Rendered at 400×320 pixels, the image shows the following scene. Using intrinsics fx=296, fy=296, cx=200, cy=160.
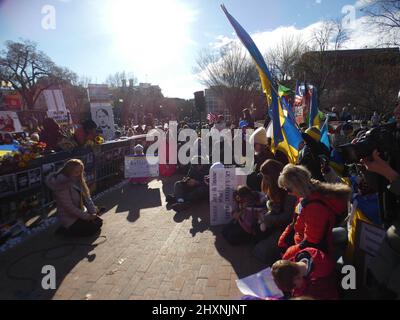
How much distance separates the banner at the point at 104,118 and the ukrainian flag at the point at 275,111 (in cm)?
805

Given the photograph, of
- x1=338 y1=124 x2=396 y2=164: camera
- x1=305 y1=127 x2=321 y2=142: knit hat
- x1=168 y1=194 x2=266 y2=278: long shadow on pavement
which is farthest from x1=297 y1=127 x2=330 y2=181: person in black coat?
x1=338 y1=124 x2=396 y2=164: camera

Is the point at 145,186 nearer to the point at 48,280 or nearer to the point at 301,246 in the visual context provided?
the point at 48,280

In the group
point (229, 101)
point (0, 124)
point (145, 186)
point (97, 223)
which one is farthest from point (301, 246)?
point (229, 101)

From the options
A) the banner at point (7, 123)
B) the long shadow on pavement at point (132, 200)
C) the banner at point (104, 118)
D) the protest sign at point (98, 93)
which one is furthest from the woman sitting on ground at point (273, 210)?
the protest sign at point (98, 93)

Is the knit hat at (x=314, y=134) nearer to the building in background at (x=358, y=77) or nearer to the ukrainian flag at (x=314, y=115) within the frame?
the ukrainian flag at (x=314, y=115)

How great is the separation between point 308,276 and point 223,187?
101 inches

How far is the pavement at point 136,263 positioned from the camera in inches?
137

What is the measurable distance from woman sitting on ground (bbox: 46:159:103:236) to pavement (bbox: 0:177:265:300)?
20 centimetres

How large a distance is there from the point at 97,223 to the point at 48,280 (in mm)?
1568

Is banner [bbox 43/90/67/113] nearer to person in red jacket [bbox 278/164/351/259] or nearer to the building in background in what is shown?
person in red jacket [bbox 278/164/351/259]

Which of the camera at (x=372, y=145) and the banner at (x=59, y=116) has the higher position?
the banner at (x=59, y=116)

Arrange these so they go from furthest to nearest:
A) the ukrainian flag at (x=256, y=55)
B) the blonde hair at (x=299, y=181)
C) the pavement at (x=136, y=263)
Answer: the ukrainian flag at (x=256, y=55), the pavement at (x=136, y=263), the blonde hair at (x=299, y=181)

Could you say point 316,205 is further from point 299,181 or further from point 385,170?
point 385,170

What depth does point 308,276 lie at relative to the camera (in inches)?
111
